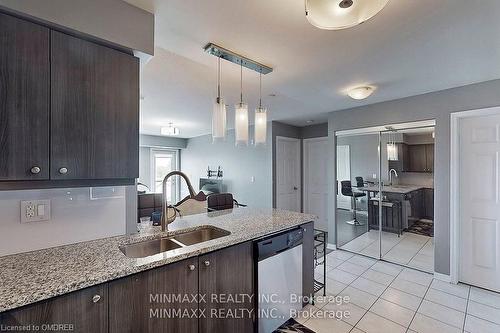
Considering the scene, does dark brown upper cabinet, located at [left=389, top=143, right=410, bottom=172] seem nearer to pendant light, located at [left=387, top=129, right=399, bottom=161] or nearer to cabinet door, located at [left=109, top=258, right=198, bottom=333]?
pendant light, located at [left=387, top=129, right=399, bottom=161]

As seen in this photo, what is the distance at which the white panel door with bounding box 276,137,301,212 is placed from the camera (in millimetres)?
5219

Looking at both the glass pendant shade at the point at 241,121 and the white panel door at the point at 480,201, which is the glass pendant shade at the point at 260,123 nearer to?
the glass pendant shade at the point at 241,121

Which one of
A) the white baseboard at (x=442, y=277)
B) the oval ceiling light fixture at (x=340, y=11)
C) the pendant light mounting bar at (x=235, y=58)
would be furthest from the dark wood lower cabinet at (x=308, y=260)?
the white baseboard at (x=442, y=277)

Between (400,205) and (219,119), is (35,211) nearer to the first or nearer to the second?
(219,119)

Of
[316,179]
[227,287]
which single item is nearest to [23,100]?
[227,287]

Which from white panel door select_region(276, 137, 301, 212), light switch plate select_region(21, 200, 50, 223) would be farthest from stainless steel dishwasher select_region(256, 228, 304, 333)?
white panel door select_region(276, 137, 301, 212)

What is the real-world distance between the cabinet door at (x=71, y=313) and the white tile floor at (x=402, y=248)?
3.75 m

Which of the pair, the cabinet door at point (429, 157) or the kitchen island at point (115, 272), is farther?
the cabinet door at point (429, 157)

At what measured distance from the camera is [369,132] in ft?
12.2

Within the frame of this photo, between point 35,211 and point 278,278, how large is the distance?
5.76 feet

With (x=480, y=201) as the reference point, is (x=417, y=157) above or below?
above

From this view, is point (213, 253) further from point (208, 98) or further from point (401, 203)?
point (401, 203)

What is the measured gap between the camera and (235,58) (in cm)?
208

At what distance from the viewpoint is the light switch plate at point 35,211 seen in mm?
1346
